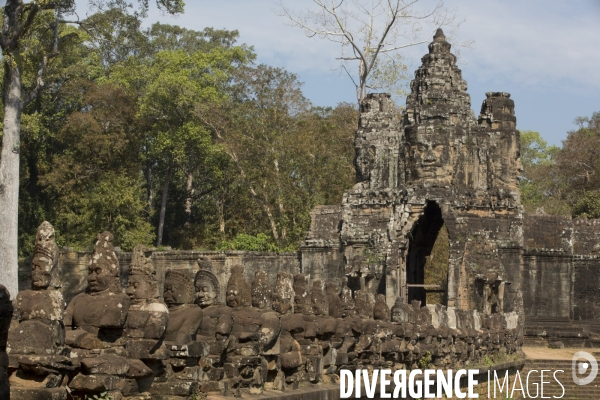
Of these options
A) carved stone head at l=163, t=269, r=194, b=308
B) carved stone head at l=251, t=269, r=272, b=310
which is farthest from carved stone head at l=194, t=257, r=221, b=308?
carved stone head at l=251, t=269, r=272, b=310

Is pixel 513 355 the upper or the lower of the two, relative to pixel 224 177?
lower

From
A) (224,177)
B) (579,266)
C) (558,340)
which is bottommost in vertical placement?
(558,340)

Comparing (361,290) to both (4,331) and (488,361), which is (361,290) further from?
(4,331)

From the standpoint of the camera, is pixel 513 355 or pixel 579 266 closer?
pixel 513 355

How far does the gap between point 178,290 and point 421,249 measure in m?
24.6

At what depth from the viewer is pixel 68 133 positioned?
4141cm

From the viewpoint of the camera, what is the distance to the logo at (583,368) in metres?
24.1

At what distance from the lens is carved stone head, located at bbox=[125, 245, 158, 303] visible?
9.53m

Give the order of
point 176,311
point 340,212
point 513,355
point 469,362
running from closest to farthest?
point 176,311, point 469,362, point 513,355, point 340,212

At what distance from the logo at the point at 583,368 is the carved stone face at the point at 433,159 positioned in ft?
21.0

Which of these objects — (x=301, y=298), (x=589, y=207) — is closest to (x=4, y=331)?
(x=301, y=298)

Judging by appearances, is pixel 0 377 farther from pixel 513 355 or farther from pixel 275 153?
pixel 275 153

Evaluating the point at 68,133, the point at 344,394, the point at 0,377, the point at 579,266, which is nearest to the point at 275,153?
the point at 68,133

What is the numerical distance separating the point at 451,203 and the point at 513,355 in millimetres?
6551
